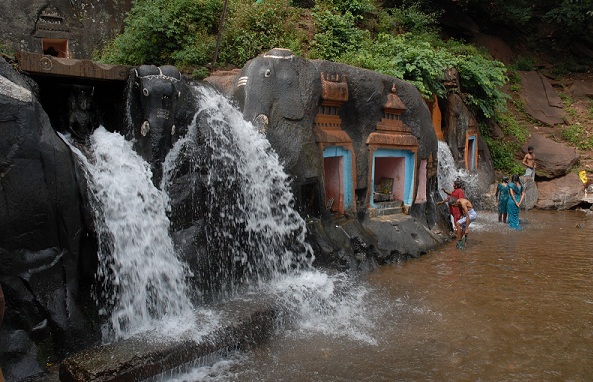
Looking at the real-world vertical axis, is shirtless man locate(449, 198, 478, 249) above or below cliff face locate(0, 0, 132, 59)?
below

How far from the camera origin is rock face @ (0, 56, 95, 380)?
4582 mm

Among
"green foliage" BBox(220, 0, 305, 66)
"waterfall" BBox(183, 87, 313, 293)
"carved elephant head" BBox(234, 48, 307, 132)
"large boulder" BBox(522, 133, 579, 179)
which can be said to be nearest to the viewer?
"waterfall" BBox(183, 87, 313, 293)

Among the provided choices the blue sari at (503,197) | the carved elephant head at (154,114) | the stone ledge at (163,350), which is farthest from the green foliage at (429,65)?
the stone ledge at (163,350)

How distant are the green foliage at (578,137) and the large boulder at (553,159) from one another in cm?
103

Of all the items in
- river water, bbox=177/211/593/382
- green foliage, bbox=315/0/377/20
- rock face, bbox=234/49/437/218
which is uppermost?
green foliage, bbox=315/0/377/20

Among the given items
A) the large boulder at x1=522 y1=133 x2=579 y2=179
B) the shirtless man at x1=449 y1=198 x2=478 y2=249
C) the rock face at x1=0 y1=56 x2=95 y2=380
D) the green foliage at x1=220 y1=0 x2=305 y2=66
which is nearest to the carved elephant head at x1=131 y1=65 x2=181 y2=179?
the rock face at x1=0 y1=56 x2=95 y2=380

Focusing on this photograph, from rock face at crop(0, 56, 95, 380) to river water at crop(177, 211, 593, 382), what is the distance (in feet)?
4.60

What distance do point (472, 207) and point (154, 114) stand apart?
25.0 feet

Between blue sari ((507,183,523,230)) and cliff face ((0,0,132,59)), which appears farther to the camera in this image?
blue sari ((507,183,523,230))

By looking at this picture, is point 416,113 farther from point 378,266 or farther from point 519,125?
point 519,125

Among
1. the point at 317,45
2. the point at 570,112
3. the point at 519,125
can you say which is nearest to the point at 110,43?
the point at 317,45

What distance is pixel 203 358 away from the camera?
16.0 ft

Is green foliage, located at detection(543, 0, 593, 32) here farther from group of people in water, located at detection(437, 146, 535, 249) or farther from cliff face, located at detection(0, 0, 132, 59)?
cliff face, located at detection(0, 0, 132, 59)

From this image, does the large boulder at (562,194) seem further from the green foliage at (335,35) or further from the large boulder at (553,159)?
the green foliage at (335,35)
